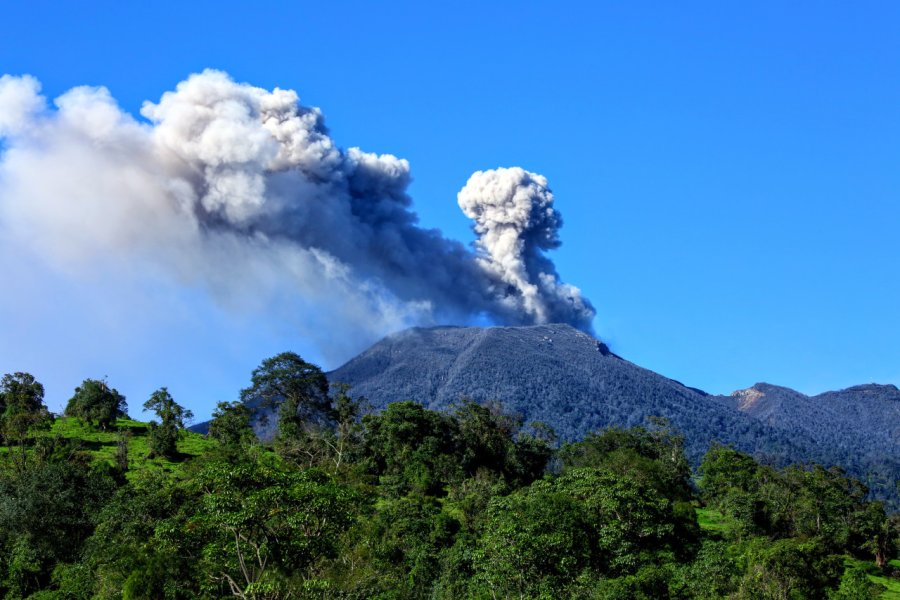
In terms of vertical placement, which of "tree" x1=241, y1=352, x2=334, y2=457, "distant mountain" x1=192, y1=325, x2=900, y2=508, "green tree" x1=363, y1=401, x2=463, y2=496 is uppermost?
"distant mountain" x1=192, y1=325, x2=900, y2=508

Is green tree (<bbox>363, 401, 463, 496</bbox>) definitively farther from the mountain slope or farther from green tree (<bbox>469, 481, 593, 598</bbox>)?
the mountain slope

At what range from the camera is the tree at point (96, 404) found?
68500 mm

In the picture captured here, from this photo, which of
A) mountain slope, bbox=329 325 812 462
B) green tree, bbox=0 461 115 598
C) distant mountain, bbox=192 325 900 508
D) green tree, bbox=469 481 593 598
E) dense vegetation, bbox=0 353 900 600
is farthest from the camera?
mountain slope, bbox=329 325 812 462

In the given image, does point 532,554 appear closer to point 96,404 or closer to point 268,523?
point 268,523

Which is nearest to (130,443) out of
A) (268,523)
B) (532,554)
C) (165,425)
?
(165,425)

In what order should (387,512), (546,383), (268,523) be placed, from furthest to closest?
1. (546,383)
2. (387,512)
3. (268,523)

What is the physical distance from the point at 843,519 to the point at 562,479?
69.9 feet

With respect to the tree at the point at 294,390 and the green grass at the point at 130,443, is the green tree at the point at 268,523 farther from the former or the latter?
A: the tree at the point at 294,390

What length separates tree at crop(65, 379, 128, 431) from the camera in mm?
68500

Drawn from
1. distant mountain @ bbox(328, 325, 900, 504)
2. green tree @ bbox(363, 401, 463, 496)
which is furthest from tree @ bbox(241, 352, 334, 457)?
distant mountain @ bbox(328, 325, 900, 504)

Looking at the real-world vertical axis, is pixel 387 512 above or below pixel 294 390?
below

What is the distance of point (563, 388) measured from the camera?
160375mm

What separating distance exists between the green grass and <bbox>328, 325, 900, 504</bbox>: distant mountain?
243ft

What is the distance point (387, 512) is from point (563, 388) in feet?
382
